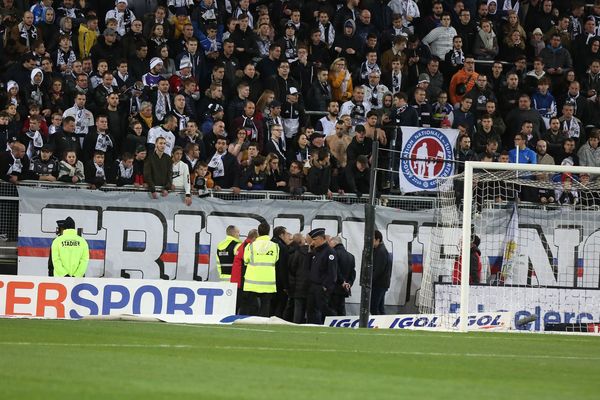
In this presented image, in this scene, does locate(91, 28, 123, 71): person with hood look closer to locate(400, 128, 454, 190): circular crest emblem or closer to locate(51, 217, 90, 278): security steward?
locate(51, 217, 90, 278): security steward

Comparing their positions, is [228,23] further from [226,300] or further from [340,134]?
[226,300]

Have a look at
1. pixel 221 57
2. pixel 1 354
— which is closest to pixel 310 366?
pixel 1 354

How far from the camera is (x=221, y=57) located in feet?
80.5

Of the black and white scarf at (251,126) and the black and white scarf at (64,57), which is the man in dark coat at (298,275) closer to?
the black and white scarf at (251,126)

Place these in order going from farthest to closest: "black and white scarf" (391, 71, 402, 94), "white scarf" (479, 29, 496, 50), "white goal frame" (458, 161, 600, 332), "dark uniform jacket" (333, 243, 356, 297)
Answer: "white scarf" (479, 29, 496, 50)
"black and white scarf" (391, 71, 402, 94)
"dark uniform jacket" (333, 243, 356, 297)
"white goal frame" (458, 161, 600, 332)

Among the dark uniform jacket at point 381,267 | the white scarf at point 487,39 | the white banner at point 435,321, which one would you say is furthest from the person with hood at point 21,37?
the white scarf at point 487,39

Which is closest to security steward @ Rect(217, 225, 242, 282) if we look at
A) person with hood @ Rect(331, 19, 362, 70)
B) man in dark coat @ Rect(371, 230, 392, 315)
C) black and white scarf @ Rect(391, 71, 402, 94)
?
man in dark coat @ Rect(371, 230, 392, 315)

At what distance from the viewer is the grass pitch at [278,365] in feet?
28.2

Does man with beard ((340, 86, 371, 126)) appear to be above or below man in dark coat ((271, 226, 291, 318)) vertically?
above

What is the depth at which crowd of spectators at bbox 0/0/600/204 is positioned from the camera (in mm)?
21734

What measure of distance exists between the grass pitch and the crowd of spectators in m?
6.70

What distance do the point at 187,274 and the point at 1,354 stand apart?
11388mm

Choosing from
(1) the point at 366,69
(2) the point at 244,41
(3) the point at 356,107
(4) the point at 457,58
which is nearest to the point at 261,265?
(3) the point at 356,107

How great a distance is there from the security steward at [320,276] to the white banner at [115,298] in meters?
1.92
